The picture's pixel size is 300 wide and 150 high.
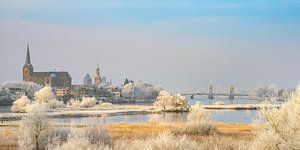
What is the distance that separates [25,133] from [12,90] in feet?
519

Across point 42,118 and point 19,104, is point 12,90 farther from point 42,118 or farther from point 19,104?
point 42,118

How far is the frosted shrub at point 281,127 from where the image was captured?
17969mm

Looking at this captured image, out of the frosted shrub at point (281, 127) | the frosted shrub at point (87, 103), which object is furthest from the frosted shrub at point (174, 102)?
the frosted shrub at point (281, 127)

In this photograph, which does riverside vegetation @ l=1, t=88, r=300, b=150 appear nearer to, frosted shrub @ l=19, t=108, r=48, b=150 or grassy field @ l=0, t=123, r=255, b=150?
frosted shrub @ l=19, t=108, r=48, b=150

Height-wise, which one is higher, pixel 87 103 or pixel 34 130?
pixel 87 103

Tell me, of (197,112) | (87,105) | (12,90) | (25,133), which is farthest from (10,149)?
(12,90)

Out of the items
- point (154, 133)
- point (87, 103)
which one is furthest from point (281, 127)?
point (87, 103)

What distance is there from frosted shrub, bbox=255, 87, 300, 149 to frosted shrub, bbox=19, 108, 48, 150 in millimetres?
10204

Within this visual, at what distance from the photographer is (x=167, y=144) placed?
1770cm

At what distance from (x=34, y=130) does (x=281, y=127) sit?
11304 mm

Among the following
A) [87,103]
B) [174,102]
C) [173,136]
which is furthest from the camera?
[87,103]

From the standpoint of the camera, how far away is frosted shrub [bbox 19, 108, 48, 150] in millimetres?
23078

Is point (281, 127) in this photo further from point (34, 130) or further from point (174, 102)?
point (174, 102)

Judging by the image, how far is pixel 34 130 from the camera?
77.6 ft
